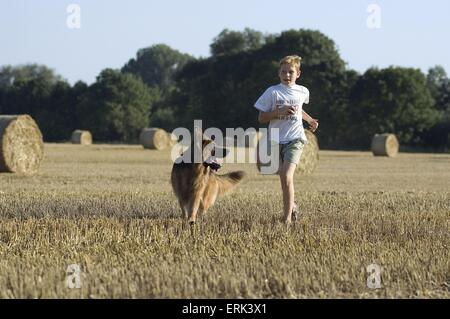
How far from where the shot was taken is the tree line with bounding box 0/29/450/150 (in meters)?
44.1

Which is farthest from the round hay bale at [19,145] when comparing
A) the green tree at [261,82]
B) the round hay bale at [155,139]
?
the green tree at [261,82]

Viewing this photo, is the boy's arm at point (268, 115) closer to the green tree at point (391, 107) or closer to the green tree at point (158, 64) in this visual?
the green tree at point (391, 107)

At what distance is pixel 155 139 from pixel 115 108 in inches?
855

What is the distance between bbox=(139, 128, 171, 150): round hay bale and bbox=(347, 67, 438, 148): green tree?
14771mm

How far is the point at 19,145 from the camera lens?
16703 millimetres

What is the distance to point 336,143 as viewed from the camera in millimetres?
45156

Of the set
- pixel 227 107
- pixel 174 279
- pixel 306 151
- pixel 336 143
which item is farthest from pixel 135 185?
pixel 227 107

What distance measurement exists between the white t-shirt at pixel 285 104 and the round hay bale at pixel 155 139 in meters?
26.1

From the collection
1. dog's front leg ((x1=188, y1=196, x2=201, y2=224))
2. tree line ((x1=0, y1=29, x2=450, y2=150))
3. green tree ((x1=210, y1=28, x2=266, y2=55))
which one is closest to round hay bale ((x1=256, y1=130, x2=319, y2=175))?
dog's front leg ((x1=188, y1=196, x2=201, y2=224))

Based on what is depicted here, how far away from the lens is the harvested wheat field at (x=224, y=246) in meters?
4.61

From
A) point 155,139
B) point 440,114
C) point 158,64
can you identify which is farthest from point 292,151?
point 158,64

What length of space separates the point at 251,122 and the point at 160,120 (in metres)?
12.6
